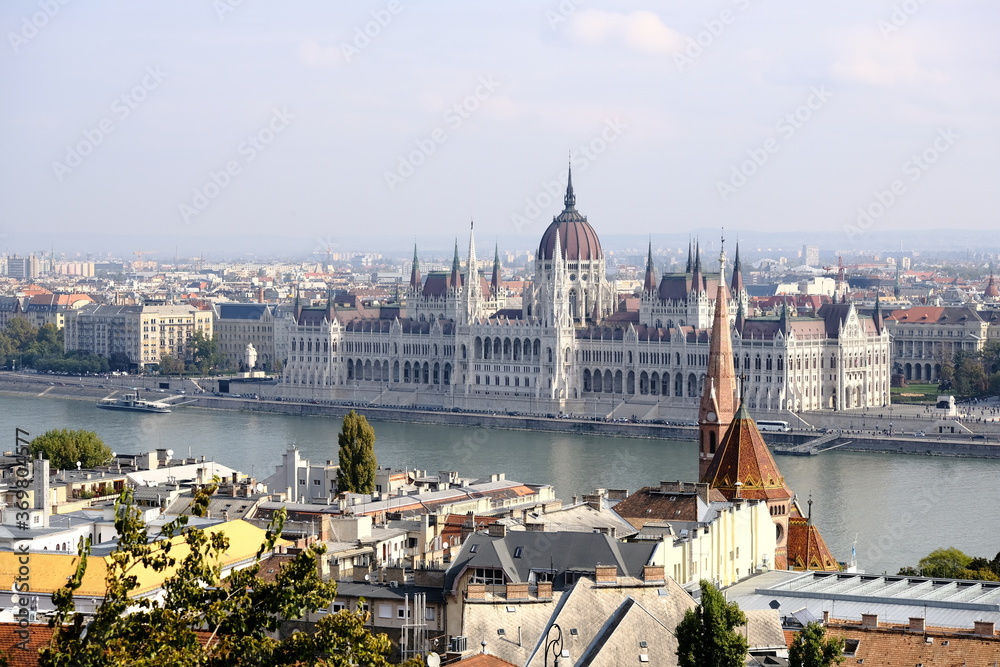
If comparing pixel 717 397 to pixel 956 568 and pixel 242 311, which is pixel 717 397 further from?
pixel 242 311

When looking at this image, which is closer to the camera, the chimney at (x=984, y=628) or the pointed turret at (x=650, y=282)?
the chimney at (x=984, y=628)

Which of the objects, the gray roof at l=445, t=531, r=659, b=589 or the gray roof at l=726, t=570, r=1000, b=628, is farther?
the gray roof at l=726, t=570, r=1000, b=628

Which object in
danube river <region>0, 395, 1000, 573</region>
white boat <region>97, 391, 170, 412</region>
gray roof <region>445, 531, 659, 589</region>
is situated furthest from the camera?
white boat <region>97, 391, 170, 412</region>

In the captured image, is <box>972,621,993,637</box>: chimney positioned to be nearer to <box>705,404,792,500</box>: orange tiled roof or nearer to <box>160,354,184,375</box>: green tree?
<box>705,404,792,500</box>: orange tiled roof

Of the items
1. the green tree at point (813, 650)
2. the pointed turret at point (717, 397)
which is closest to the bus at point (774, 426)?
the pointed turret at point (717, 397)

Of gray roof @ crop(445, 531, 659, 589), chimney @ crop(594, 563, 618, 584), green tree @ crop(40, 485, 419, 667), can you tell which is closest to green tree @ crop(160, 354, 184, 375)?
gray roof @ crop(445, 531, 659, 589)

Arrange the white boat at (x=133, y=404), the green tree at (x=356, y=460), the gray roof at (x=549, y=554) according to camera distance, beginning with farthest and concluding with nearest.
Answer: the white boat at (x=133, y=404), the green tree at (x=356, y=460), the gray roof at (x=549, y=554)

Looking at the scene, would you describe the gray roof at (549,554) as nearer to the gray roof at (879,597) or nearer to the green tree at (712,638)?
the gray roof at (879,597)
